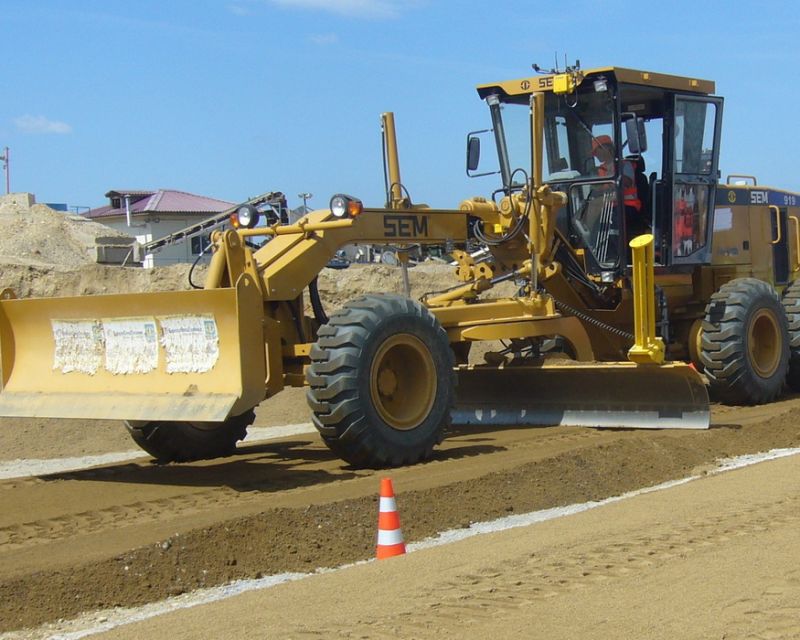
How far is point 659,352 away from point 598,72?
10.2 feet

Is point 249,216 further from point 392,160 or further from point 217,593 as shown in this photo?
point 217,593

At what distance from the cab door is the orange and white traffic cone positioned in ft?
22.5

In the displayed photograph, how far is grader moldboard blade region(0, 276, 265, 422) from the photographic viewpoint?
26.8 feet

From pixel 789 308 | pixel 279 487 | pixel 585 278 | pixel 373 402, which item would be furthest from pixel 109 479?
pixel 789 308

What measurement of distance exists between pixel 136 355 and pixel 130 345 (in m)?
0.10

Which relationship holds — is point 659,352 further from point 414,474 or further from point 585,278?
point 414,474

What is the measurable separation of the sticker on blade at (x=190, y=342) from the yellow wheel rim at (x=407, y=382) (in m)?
1.36

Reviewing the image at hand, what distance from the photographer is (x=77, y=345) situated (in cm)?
907

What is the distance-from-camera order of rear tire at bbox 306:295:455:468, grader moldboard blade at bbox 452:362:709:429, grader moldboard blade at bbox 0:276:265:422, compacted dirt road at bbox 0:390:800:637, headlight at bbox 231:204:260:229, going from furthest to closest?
grader moldboard blade at bbox 452:362:709:429 → headlight at bbox 231:204:260:229 → rear tire at bbox 306:295:455:468 → grader moldboard blade at bbox 0:276:265:422 → compacted dirt road at bbox 0:390:800:637

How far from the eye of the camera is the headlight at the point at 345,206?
9281 mm

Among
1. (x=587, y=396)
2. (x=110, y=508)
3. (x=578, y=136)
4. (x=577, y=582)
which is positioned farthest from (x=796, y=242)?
(x=577, y=582)

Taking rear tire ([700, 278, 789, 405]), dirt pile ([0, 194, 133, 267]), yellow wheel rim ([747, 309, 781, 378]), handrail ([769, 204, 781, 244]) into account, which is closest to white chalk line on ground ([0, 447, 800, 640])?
rear tire ([700, 278, 789, 405])

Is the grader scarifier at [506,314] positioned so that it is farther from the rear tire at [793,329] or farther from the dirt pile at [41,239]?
the dirt pile at [41,239]

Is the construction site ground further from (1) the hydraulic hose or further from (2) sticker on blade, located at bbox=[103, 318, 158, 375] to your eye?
(1) the hydraulic hose
